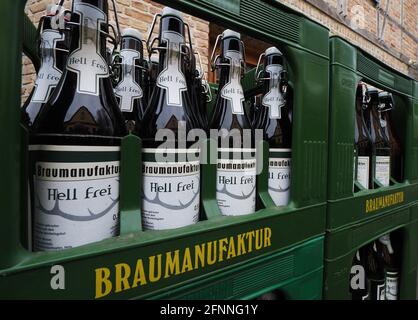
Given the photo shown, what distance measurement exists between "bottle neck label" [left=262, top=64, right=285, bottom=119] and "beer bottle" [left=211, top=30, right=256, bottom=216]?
3.0 inches

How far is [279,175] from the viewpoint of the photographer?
24.5 inches

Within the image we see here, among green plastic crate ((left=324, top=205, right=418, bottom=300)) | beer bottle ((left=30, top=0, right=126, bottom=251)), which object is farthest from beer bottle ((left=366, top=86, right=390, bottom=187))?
beer bottle ((left=30, top=0, right=126, bottom=251))

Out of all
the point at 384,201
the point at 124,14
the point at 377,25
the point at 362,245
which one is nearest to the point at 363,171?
the point at 384,201

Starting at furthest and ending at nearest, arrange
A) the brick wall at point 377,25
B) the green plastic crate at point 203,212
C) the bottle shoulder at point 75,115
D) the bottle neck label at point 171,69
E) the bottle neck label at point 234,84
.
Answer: the brick wall at point 377,25
the bottle neck label at point 234,84
the bottle neck label at point 171,69
the bottle shoulder at point 75,115
the green plastic crate at point 203,212

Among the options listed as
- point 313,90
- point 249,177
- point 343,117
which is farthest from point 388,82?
point 249,177

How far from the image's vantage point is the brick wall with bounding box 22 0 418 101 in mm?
1968

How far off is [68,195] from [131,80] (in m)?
0.35

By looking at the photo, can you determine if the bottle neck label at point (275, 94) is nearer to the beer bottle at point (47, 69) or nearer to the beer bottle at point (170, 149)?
the beer bottle at point (170, 149)

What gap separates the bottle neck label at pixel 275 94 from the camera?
0.70m

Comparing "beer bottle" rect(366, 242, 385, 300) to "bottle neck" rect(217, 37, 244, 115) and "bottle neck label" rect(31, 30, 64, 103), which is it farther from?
"bottle neck label" rect(31, 30, 64, 103)

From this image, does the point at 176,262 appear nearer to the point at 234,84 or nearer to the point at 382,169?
the point at 234,84

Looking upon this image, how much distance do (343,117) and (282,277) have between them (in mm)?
378

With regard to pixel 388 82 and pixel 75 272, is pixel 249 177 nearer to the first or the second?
pixel 75 272

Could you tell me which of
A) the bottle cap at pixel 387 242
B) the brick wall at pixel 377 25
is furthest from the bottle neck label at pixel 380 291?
the brick wall at pixel 377 25
